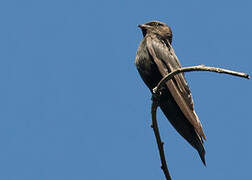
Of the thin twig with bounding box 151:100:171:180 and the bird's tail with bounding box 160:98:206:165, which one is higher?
the bird's tail with bounding box 160:98:206:165

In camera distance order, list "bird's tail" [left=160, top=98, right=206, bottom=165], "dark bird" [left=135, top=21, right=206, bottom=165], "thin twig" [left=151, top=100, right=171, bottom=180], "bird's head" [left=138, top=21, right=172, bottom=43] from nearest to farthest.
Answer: "thin twig" [left=151, top=100, right=171, bottom=180] < "bird's tail" [left=160, top=98, right=206, bottom=165] < "dark bird" [left=135, top=21, right=206, bottom=165] < "bird's head" [left=138, top=21, right=172, bottom=43]

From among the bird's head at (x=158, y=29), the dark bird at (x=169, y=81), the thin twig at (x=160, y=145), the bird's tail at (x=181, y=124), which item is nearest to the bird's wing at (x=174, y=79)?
the dark bird at (x=169, y=81)

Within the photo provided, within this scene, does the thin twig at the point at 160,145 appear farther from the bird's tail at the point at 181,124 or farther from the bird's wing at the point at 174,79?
the bird's tail at the point at 181,124

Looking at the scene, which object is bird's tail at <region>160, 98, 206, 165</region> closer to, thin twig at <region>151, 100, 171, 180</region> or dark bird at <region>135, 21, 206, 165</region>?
dark bird at <region>135, 21, 206, 165</region>

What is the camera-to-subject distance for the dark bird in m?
7.67

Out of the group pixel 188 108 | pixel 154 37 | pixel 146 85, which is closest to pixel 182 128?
pixel 188 108

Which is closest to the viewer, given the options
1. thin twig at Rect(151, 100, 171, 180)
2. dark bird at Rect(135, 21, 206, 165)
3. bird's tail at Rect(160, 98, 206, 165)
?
thin twig at Rect(151, 100, 171, 180)

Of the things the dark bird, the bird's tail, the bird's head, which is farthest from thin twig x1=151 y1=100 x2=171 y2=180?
the bird's head

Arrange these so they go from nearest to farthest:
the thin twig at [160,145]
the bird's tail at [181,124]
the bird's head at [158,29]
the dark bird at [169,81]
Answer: the thin twig at [160,145] → the bird's tail at [181,124] → the dark bird at [169,81] → the bird's head at [158,29]

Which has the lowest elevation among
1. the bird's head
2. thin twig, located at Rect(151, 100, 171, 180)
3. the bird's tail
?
thin twig, located at Rect(151, 100, 171, 180)

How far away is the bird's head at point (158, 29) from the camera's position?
32.7 feet

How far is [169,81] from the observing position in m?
8.03

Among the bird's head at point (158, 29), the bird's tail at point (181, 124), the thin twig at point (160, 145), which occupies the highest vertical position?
the bird's head at point (158, 29)

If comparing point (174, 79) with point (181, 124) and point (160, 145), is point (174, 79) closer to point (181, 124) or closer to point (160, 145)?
point (181, 124)
